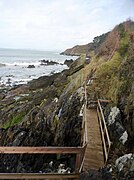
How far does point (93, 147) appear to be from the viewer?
9.27m

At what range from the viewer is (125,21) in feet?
80.5

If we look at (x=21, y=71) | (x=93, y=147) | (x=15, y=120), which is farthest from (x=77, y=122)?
(x=21, y=71)

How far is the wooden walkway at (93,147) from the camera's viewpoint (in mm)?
8188

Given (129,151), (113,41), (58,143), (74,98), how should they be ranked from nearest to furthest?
(129,151)
(58,143)
(74,98)
(113,41)

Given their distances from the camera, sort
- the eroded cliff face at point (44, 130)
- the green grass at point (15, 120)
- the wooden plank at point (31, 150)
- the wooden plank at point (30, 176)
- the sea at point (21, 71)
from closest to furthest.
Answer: the wooden plank at point (30, 176), the wooden plank at point (31, 150), the eroded cliff face at point (44, 130), the green grass at point (15, 120), the sea at point (21, 71)

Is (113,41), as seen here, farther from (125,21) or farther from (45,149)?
(45,149)

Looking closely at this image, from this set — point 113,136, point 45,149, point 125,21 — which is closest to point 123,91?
point 113,136

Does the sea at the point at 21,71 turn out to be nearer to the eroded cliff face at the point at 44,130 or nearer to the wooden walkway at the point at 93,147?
the eroded cliff face at the point at 44,130

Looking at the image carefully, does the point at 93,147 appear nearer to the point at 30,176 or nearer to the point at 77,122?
the point at 30,176

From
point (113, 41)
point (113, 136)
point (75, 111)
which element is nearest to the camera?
point (113, 136)

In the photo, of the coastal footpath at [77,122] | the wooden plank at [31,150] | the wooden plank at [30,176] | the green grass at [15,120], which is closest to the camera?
the wooden plank at [30,176]

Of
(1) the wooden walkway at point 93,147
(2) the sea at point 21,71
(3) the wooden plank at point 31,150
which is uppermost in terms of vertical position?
(3) the wooden plank at point 31,150

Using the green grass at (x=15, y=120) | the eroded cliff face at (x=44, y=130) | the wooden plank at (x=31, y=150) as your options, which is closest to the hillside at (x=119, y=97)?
the eroded cliff face at (x=44, y=130)

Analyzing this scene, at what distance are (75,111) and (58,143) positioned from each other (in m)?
2.09
